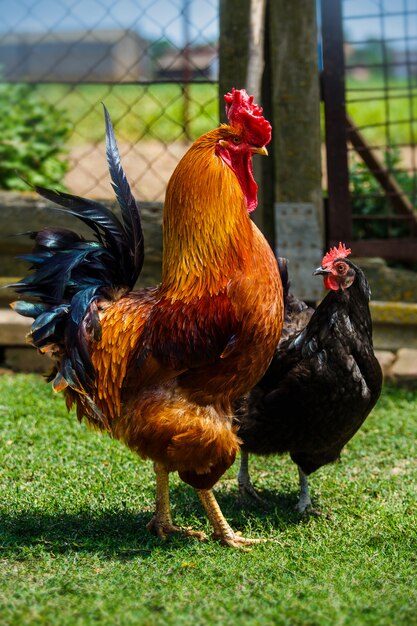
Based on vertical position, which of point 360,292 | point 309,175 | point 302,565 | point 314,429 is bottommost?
point 302,565

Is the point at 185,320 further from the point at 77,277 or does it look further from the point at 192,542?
the point at 192,542

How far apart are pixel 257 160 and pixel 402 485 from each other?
2.59m

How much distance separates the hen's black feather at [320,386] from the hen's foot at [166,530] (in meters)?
0.57

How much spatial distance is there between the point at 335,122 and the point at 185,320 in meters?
3.00

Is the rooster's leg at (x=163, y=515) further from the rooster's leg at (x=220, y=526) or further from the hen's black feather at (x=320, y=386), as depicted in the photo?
the hen's black feather at (x=320, y=386)

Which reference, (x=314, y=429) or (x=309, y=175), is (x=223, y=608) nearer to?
(x=314, y=429)

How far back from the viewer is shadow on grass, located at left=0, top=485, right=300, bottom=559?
3.97 meters

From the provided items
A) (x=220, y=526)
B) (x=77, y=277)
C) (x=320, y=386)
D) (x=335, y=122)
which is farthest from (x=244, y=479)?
(x=335, y=122)

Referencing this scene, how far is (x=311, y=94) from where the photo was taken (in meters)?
6.11

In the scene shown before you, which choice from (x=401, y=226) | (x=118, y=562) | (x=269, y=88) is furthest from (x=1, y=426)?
(x=401, y=226)

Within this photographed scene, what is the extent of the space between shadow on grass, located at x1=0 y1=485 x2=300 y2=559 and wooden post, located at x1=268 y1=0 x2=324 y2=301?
6.61ft

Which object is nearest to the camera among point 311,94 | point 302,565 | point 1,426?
point 302,565

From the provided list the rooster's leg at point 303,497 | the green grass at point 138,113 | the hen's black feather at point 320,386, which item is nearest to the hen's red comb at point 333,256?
the hen's black feather at point 320,386

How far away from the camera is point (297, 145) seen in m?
6.14
